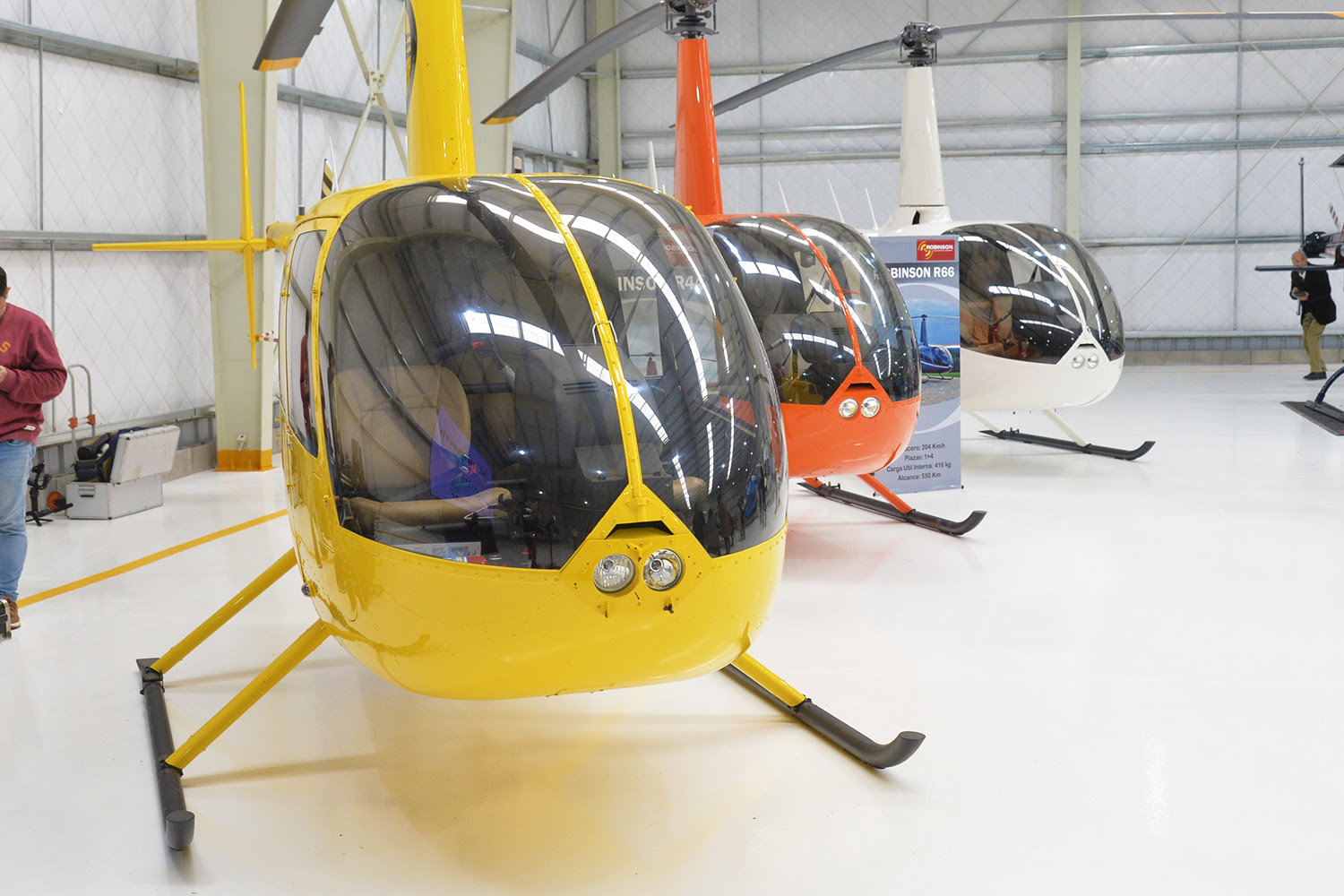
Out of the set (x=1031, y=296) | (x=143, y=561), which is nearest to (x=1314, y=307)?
(x=1031, y=296)

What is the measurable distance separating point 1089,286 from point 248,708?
640 centimetres

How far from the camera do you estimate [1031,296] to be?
7641mm

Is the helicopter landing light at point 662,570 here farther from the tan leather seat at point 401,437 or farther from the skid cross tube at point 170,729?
the skid cross tube at point 170,729

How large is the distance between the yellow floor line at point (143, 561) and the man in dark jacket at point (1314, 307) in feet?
39.9

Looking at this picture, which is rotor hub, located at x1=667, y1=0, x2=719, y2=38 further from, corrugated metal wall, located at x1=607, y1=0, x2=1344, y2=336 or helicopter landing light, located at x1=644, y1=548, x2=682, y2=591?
corrugated metal wall, located at x1=607, y1=0, x2=1344, y2=336

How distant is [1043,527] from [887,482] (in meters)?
0.99

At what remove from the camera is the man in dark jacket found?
13.4m

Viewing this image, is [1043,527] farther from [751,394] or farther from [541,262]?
[541,262]

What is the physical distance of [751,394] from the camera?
2783mm

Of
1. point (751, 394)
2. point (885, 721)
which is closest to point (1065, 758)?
point (885, 721)

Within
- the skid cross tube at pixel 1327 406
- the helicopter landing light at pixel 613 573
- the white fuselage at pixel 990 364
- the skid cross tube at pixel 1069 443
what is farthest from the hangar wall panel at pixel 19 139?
the skid cross tube at pixel 1327 406

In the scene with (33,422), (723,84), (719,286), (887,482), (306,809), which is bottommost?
(306,809)

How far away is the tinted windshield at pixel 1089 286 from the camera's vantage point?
7.65 meters

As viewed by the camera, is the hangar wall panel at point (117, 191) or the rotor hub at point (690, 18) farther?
the hangar wall panel at point (117, 191)
